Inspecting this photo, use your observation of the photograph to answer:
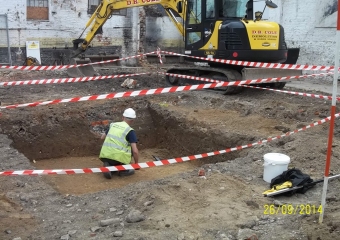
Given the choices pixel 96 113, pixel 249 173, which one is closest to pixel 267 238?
pixel 249 173

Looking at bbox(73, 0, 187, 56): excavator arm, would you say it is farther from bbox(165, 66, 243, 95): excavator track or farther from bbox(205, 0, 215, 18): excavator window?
bbox(165, 66, 243, 95): excavator track

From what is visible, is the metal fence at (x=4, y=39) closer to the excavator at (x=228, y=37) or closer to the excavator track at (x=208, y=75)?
the excavator at (x=228, y=37)

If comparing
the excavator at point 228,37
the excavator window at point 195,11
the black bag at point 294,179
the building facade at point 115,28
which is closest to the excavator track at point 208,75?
the excavator at point 228,37

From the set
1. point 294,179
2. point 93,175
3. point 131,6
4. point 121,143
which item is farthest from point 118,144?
point 131,6

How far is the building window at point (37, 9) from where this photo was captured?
1842cm

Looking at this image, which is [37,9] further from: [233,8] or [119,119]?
[119,119]

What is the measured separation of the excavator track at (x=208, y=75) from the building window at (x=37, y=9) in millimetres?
8366

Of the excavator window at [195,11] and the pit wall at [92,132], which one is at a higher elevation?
the excavator window at [195,11]

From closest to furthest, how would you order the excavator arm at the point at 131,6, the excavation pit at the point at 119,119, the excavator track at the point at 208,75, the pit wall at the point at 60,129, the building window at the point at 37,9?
the excavation pit at the point at 119,119 → the pit wall at the point at 60,129 → the excavator track at the point at 208,75 → the excavator arm at the point at 131,6 → the building window at the point at 37,9

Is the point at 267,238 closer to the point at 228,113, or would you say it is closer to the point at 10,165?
the point at 10,165

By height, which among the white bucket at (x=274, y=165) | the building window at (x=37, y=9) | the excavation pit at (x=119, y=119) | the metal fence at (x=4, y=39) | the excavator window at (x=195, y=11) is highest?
the building window at (x=37, y=9)

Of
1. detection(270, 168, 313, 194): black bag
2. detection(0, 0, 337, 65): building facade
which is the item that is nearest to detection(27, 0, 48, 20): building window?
detection(0, 0, 337, 65): building facade

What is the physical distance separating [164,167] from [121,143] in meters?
1.64

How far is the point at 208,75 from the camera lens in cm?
1259
